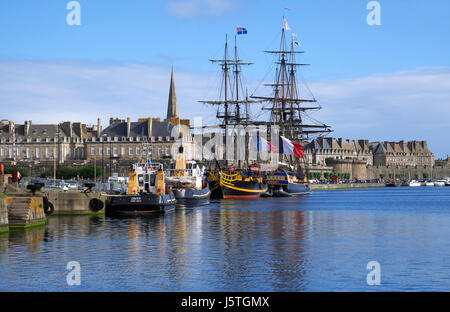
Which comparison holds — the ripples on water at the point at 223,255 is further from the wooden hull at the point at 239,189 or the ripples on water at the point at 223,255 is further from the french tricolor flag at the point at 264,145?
the french tricolor flag at the point at 264,145

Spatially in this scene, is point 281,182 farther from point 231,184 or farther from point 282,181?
point 231,184

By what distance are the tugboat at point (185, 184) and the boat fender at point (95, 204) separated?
1304 cm

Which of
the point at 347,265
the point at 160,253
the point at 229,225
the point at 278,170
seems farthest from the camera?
the point at 278,170

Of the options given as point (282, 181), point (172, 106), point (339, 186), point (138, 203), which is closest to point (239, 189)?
point (282, 181)

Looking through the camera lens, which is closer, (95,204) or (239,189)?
(95,204)

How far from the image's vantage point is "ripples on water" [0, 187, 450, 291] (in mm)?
21578

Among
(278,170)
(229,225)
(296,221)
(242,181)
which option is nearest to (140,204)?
(229,225)

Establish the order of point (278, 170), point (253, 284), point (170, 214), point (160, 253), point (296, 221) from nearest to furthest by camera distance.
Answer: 1. point (253, 284)
2. point (160, 253)
3. point (296, 221)
4. point (170, 214)
5. point (278, 170)

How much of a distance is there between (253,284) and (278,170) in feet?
273

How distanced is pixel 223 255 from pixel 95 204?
21884mm

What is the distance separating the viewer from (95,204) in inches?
1871

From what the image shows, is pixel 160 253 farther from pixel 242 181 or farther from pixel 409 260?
pixel 242 181

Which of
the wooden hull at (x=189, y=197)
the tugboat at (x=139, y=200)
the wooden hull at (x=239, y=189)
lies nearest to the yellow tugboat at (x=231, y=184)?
the wooden hull at (x=239, y=189)
